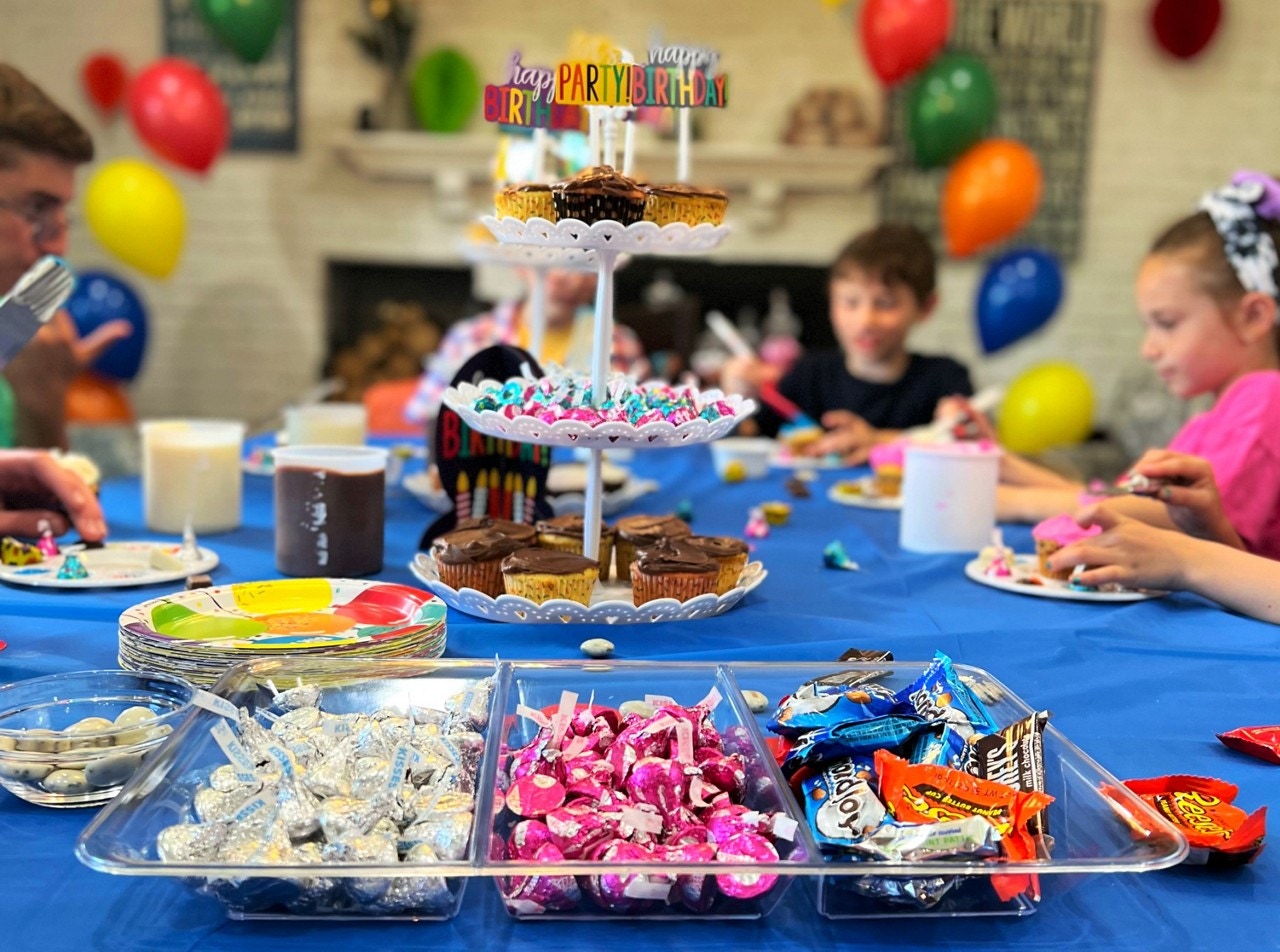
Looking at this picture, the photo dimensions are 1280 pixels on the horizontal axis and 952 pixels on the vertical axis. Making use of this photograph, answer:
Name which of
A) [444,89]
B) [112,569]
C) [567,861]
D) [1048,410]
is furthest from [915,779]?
[444,89]

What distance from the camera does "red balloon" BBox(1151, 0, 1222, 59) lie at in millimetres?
5008

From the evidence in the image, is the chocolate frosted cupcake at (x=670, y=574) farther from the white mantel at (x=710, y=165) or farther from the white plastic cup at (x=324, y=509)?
the white mantel at (x=710, y=165)

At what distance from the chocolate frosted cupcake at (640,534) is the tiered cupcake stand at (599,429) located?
3 cm

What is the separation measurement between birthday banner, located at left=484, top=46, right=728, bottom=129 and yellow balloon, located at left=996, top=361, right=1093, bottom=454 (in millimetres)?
3435

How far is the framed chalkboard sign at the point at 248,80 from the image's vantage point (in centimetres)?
523

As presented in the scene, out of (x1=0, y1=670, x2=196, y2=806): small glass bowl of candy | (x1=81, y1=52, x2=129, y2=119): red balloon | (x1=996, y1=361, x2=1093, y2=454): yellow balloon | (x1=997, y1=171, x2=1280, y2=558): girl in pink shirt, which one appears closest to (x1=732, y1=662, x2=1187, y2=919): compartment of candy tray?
(x1=0, y1=670, x2=196, y2=806): small glass bowl of candy

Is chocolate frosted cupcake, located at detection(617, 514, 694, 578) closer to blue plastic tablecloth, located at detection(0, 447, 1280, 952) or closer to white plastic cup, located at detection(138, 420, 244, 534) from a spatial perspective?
blue plastic tablecloth, located at detection(0, 447, 1280, 952)

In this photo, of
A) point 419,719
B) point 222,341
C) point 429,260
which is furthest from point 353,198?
point 419,719

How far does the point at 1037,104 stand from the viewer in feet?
16.9

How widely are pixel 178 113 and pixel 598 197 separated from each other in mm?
3671

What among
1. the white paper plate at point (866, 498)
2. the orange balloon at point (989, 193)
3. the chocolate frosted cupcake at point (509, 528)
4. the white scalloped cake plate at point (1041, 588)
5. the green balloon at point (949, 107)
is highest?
the green balloon at point (949, 107)

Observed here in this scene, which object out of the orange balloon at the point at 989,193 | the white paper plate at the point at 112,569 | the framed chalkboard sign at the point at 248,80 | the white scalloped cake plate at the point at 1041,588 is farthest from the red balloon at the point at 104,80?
the white scalloped cake plate at the point at 1041,588

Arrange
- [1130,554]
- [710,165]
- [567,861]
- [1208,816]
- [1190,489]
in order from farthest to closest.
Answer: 1. [710,165]
2. [1190,489]
3. [1130,554]
4. [1208,816]
5. [567,861]

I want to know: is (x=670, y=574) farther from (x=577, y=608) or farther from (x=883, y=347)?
(x=883, y=347)
